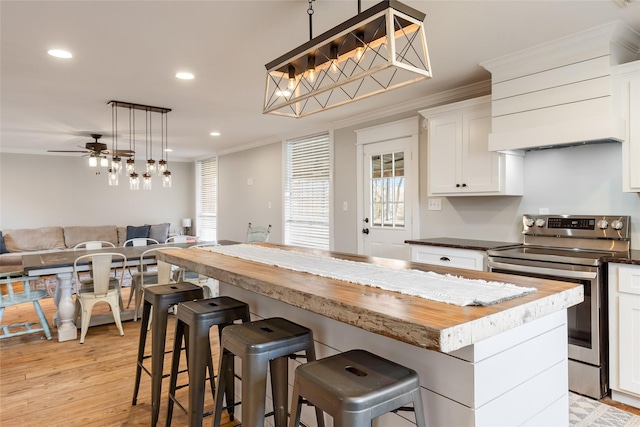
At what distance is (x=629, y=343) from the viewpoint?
7.61ft

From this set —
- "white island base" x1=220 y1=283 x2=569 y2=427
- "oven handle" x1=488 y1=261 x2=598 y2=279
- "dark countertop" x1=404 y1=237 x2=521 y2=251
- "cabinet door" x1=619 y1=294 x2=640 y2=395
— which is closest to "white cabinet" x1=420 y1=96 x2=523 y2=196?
"dark countertop" x1=404 y1=237 x2=521 y2=251

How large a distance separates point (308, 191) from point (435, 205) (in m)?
2.20

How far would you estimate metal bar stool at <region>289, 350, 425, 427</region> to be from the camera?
3.35ft

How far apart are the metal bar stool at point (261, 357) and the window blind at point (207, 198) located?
6.69 meters

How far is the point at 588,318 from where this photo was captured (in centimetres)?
246

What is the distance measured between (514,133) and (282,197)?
12.4ft

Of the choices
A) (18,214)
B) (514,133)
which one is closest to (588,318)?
(514,133)

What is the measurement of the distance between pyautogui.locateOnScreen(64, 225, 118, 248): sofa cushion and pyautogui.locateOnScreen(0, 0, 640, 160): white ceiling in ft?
11.3

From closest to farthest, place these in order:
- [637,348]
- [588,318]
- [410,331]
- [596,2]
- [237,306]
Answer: [410,331], [237,306], [596,2], [637,348], [588,318]

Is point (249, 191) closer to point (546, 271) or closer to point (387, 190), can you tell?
point (387, 190)

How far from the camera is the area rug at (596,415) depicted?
7.16 feet

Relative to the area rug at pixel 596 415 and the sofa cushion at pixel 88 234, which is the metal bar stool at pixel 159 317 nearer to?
the area rug at pixel 596 415

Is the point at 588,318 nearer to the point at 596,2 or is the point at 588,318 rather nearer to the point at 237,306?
the point at 596,2

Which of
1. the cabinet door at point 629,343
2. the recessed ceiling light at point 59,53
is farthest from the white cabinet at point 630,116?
the recessed ceiling light at point 59,53
